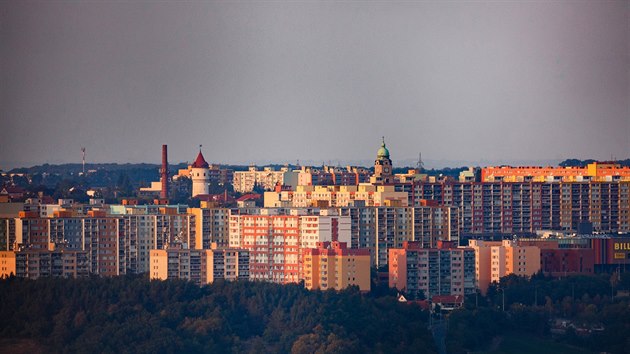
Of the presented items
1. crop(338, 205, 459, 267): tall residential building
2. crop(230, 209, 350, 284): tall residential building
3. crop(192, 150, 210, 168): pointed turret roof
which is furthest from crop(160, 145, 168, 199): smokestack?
crop(230, 209, 350, 284): tall residential building

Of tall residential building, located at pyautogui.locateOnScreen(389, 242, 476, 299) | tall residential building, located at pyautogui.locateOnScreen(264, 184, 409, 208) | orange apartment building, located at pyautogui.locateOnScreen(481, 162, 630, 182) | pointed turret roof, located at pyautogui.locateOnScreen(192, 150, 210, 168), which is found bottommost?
tall residential building, located at pyautogui.locateOnScreen(389, 242, 476, 299)

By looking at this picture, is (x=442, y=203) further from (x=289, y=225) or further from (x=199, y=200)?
(x=289, y=225)

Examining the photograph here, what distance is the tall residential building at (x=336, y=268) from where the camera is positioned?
3089cm

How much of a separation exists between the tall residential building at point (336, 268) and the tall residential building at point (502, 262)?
2.01 meters

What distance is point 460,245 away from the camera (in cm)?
3506

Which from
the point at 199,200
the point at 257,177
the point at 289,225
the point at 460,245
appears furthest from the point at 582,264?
the point at 257,177

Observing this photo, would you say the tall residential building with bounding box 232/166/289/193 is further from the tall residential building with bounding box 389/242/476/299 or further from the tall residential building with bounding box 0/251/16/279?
the tall residential building with bounding box 0/251/16/279

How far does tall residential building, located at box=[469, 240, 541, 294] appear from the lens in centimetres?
3275

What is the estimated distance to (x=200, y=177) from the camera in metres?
43.9

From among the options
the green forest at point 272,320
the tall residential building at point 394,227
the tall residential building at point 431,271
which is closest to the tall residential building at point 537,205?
the tall residential building at point 394,227

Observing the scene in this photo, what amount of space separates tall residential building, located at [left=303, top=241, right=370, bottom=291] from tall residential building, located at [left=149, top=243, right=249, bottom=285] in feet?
3.40

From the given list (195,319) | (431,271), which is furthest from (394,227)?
(195,319)

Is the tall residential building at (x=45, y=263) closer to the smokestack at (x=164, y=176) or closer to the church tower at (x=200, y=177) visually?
the smokestack at (x=164, y=176)

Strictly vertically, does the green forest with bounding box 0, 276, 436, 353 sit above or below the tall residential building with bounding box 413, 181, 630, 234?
below
